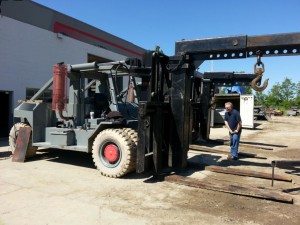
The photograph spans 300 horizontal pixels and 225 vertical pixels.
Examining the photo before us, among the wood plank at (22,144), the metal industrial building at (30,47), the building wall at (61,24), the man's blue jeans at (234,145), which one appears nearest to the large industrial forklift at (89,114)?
the wood plank at (22,144)

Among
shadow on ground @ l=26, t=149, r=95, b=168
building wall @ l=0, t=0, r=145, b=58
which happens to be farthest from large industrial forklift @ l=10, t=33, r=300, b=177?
building wall @ l=0, t=0, r=145, b=58

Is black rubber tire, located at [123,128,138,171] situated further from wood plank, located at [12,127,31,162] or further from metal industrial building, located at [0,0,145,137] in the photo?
metal industrial building, located at [0,0,145,137]

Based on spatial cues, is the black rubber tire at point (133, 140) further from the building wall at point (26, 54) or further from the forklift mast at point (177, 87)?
the building wall at point (26, 54)

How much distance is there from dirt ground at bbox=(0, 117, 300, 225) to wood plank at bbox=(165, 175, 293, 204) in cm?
9

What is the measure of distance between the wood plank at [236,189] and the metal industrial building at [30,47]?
10.0m

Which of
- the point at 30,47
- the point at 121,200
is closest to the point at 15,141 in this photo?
the point at 121,200

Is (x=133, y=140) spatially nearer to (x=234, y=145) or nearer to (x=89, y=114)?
(x=89, y=114)

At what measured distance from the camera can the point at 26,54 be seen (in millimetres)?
15547

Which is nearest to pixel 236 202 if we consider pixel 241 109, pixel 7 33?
pixel 7 33

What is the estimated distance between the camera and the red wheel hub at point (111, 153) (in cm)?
732

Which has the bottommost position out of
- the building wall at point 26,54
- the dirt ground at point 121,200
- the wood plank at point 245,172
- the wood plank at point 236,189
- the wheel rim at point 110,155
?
the dirt ground at point 121,200

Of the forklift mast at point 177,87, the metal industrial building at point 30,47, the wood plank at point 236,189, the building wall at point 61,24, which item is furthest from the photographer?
the building wall at point 61,24

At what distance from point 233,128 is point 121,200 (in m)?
4.94

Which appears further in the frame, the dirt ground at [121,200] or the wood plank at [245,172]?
the wood plank at [245,172]
